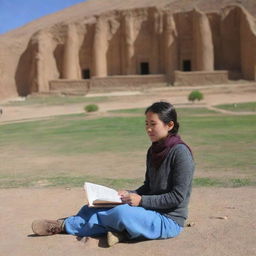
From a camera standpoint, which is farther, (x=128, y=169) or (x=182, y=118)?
(x=182, y=118)

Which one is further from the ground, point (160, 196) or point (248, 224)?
point (160, 196)

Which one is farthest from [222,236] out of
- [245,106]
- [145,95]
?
[145,95]

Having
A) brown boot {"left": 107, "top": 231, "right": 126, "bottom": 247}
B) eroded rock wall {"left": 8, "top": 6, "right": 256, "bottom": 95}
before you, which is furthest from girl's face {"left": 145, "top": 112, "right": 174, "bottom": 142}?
eroded rock wall {"left": 8, "top": 6, "right": 256, "bottom": 95}

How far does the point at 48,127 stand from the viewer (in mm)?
21844

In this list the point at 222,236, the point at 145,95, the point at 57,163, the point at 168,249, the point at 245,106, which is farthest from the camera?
the point at 145,95

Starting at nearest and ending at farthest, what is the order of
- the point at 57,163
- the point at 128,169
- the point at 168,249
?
the point at 168,249 → the point at 128,169 → the point at 57,163

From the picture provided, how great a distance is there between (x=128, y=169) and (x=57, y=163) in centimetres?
239

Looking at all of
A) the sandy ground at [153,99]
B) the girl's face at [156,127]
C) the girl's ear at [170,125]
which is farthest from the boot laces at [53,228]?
the sandy ground at [153,99]

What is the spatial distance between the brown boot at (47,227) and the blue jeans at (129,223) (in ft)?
0.63

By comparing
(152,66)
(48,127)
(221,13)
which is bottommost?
(48,127)

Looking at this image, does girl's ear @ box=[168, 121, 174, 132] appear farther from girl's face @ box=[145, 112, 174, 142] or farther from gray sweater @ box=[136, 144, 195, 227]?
gray sweater @ box=[136, 144, 195, 227]

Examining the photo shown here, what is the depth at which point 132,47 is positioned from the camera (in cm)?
4950

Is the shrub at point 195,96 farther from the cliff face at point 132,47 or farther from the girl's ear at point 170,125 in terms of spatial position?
the girl's ear at point 170,125

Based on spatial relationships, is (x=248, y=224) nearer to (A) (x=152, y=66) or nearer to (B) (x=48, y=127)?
(B) (x=48, y=127)
